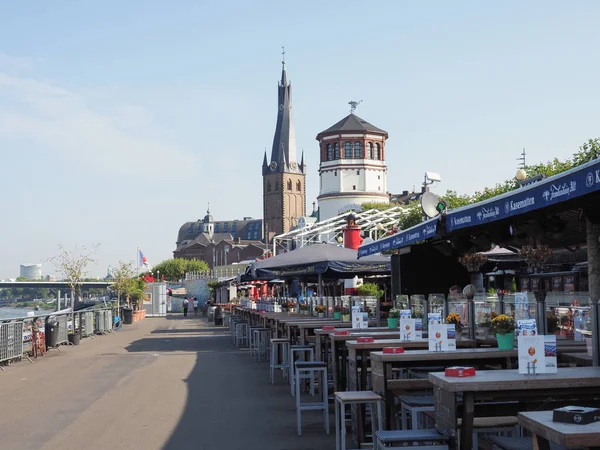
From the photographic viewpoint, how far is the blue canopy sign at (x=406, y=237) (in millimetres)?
10463

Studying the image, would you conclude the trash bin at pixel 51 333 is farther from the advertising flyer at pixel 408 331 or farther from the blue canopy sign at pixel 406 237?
the advertising flyer at pixel 408 331

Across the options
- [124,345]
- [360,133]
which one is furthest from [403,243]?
[360,133]

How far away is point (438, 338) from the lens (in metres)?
7.88

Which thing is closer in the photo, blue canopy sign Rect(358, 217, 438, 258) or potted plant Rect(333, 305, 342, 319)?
blue canopy sign Rect(358, 217, 438, 258)

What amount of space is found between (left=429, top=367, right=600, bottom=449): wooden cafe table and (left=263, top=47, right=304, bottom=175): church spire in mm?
165850

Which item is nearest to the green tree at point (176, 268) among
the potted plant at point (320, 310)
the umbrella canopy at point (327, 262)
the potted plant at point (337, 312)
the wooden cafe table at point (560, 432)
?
the umbrella canopy at point (327, 262)

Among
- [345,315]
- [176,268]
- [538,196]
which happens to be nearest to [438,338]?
[538,196]

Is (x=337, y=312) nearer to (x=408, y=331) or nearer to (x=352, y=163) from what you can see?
(x=408, y=331)

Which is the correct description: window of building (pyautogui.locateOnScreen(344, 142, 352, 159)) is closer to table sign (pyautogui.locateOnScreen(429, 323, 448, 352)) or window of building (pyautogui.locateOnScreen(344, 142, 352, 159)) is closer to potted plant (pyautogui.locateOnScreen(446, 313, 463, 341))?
potted plant (pyautogui.locateOnScreen(446, 313, 463, 341))

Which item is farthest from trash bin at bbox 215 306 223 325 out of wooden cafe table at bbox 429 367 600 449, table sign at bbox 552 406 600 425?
table sign at bbox 552 406 600 425

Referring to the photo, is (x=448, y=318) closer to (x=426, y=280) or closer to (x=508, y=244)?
(x=508, y=244)

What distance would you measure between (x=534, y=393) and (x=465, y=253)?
7.07 meters

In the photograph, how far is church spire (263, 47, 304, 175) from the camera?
171 meters

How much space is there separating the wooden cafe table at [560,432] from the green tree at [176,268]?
169 meters
